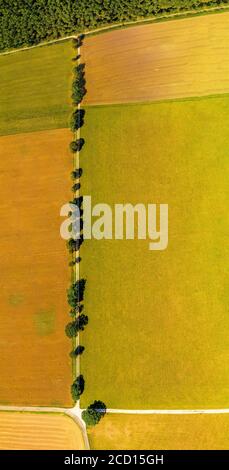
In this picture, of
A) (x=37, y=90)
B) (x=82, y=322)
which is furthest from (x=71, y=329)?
(x=37, y=90)

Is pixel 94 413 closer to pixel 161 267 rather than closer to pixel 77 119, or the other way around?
pixel 161 267

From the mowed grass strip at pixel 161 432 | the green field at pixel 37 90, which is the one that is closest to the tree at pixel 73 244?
the green field at pixel 37 90

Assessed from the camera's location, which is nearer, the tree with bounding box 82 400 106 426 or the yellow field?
the tree with bounding box 82 400 106 426

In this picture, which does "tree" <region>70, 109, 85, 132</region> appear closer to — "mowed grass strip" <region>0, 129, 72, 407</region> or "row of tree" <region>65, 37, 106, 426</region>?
"row of tree" <region>65, 37, 106, 426</region>

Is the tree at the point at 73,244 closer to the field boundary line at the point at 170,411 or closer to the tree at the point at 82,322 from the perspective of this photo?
the tree at the point at 82,322

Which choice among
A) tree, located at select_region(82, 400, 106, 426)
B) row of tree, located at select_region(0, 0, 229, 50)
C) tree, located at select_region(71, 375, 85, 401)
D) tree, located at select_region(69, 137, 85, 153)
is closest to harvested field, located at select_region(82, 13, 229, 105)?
row of tree, located at select_region(0, 0, 229, 50)
